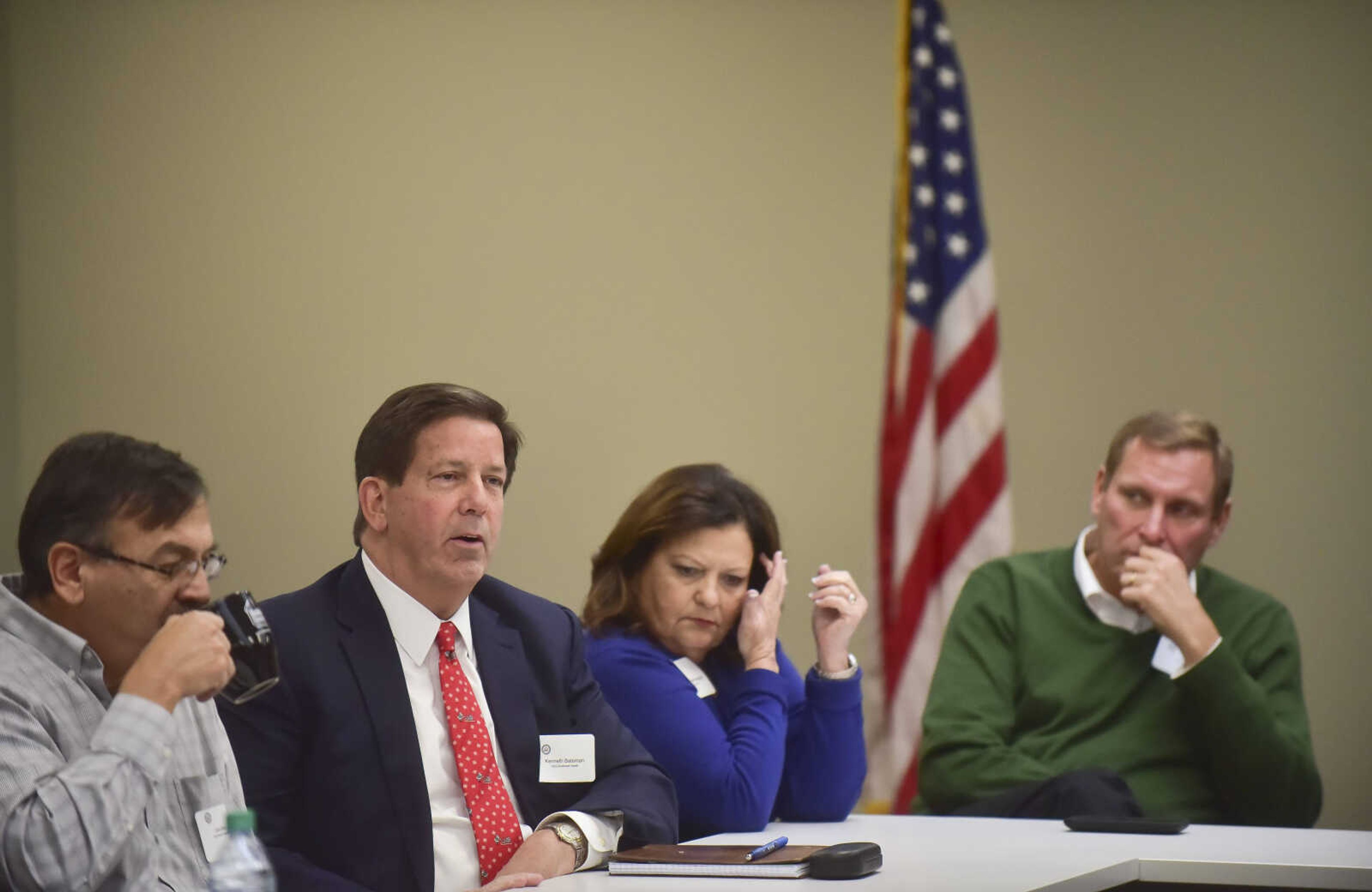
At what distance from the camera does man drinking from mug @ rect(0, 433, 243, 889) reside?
1.76m

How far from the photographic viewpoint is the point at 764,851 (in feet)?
7.36

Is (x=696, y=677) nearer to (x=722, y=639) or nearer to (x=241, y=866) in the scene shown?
(x=722, y=639)

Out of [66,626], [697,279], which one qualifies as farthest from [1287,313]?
[66,626]

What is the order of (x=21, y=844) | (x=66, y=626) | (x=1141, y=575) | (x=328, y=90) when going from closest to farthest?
1. (x=21, y=844)
2. (x=66, y=626)
3. (x=1141, y=575)
4. (x=328, y=90)

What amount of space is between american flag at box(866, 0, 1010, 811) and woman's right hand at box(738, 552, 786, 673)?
1.03 meters

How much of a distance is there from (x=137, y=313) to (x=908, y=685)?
2.74 metres

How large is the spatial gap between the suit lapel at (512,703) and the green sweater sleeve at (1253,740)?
1.61 m

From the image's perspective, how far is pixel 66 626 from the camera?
2.00 meters

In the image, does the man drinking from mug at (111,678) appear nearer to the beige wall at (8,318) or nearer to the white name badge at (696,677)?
the white name badge at (696,677)

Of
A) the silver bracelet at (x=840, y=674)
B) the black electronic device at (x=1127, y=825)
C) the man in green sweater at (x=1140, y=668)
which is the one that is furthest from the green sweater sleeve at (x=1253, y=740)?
the silver bracelet at (x=840, y=674)

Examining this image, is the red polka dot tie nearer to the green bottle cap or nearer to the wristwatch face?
A: the wristwatch face

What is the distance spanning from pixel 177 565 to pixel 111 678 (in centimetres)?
19

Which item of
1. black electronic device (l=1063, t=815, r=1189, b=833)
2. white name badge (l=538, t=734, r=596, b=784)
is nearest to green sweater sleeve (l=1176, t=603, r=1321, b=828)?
black electronic device (l=1063, t=815, r=1189, b=833)

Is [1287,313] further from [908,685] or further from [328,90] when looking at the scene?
[328,90]
